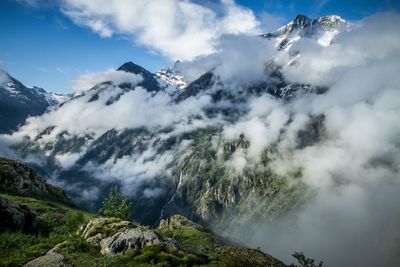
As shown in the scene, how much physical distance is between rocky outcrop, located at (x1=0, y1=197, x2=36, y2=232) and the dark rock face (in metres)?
58.3

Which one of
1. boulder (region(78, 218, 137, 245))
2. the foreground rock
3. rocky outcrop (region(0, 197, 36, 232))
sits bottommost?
the foreground rock

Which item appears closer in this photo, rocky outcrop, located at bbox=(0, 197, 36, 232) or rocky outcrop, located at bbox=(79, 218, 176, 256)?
rocky outcrop, located at bbox=(79, 218, 176, 256)

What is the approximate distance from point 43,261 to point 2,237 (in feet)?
24.5

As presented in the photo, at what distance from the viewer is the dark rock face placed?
10369 cm

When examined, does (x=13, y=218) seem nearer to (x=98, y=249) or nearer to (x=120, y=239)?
(x=98, y=249)

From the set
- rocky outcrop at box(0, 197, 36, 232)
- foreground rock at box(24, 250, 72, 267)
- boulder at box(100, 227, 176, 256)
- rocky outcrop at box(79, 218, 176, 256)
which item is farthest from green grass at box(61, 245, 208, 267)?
rocky outcrop at box(0, 197, 36, 232)

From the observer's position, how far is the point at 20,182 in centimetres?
11106

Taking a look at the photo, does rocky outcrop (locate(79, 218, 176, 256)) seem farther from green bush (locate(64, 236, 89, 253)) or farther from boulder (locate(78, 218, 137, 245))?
green bush (locate(64, 236, 89, 253))

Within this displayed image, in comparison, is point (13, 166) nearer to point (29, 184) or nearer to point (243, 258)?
point (29, 184)

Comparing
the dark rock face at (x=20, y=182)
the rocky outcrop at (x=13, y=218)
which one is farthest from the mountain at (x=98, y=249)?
the dark rock face at (x=20, y=182)

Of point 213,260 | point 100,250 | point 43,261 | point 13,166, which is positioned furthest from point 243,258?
point 13,166

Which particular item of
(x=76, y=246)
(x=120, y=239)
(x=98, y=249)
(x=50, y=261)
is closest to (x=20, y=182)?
(x=98, y=249)

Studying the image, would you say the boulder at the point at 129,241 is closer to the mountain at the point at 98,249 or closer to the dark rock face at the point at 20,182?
the mountain at the point at 98,249

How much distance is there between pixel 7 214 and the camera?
41.0m
